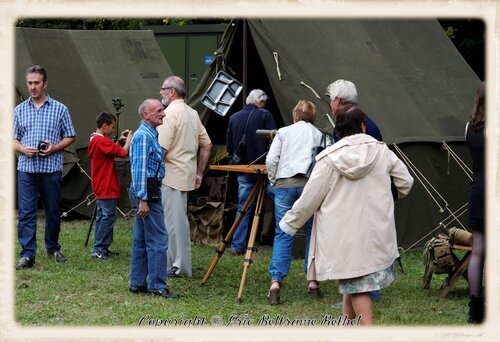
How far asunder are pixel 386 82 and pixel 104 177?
11.7ft

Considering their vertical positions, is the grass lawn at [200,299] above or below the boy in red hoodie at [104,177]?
below

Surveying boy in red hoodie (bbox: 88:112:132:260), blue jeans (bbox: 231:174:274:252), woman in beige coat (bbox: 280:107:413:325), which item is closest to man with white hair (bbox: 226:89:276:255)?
blue jeans (bbox: 231:174:274:252)

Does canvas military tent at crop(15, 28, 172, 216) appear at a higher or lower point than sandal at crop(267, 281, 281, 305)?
higher

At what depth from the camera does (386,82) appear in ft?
35.5

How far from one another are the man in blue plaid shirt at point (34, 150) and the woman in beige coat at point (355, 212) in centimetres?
362

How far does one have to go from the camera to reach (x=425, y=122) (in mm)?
10750

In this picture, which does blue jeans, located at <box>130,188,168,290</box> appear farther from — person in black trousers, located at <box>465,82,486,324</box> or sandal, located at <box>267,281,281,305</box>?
person in black trousers, located at <box>465,82,486,324</box>

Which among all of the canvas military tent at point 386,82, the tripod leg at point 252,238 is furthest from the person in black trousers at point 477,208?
the canvas military tent at point 386,82

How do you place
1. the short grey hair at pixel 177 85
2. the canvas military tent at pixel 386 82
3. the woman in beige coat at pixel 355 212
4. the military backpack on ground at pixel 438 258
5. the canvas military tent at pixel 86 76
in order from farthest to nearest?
the canvas military tent at pixel 86 76 < the canvas military tent at pixel 386 82 < the short grey hair at pixel 177 85 < the military backpack on ground at pixel 438 258 < the woman in beige coat at pixel 355 212

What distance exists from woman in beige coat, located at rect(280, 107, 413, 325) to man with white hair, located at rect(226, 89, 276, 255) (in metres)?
4.14

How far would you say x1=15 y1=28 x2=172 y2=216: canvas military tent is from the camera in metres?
13.1

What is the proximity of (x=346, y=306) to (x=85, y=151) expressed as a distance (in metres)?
7.87

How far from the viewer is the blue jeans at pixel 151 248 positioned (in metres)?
7.53

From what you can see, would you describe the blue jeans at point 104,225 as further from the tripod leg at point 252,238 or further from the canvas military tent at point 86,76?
the canvas military tent at point 86,76
